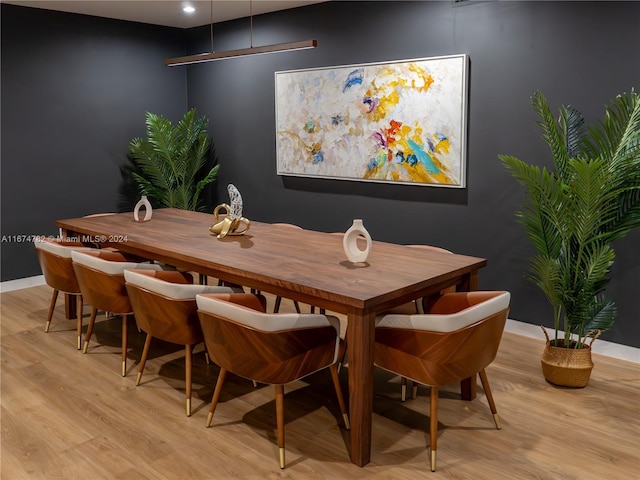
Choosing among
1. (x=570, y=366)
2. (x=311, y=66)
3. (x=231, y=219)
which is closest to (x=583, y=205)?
(x=570, y=366)

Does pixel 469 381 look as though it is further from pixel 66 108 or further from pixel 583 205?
pixel 66 108

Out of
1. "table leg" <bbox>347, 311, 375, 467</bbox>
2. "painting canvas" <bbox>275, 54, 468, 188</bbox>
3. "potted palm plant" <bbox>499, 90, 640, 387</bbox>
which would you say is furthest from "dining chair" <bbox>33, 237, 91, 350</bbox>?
"potted palm plant" <bbox>499, 90, 640, 387</bbox>

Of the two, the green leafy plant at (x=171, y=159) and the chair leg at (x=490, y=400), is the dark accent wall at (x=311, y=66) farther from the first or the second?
the chair leg at (x=490, y=400)

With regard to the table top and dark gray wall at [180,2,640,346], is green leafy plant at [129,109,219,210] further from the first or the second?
the table top

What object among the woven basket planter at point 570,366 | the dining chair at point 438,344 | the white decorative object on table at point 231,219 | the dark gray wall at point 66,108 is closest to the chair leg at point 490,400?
the dining chair at point 438,344

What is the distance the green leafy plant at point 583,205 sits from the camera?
3.20 m

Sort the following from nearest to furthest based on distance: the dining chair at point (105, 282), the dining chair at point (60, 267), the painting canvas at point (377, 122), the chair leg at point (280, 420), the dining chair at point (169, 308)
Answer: the chair leg at point (280, 420) → the dining chair at point (169, 308) → the dining chair at point (105, 282) → the dining chair at point (60, 267) → the painting canvas at point (377, 122)

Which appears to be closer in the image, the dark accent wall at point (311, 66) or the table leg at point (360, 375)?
the table leg at point (360, 375)

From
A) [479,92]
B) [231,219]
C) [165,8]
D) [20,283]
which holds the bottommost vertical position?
[20,283]

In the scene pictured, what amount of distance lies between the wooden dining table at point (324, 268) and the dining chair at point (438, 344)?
0.54 ft

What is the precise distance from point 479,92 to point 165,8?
318 centimetres

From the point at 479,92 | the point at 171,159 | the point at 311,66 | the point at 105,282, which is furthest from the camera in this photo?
the point at 171,159

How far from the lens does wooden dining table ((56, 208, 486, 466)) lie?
8.59ft

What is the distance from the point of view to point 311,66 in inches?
225
